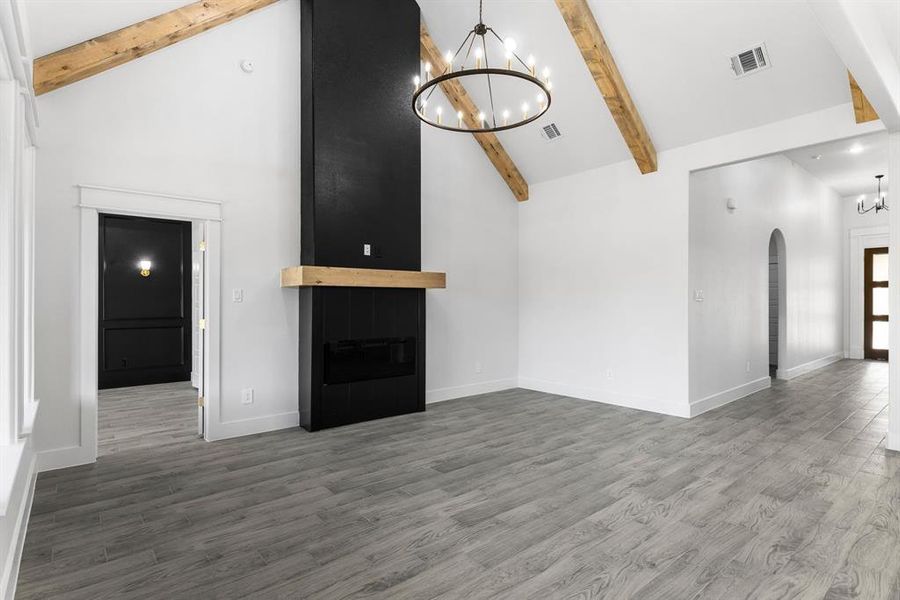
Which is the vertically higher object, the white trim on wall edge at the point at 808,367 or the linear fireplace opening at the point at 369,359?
the linear fireplace opening at the point at 369,359

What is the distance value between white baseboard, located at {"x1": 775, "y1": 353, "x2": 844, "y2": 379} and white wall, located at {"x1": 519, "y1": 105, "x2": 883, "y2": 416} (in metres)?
3.52

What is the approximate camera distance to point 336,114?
189 inches

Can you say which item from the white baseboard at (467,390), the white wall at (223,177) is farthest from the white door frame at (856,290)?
the white wall at (223,177)

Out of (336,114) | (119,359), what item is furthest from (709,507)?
(119,359)

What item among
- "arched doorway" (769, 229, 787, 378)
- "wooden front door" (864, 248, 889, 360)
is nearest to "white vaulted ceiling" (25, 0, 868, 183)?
"arched doorway" (769, 229, 787, 378)

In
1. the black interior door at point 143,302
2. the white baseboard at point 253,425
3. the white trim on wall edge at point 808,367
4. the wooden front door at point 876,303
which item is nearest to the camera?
the white baseboard at point 253,425

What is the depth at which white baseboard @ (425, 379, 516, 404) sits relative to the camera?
5.97 m

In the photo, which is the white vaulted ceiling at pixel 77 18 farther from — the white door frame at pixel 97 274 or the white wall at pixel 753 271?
the white wall at pixel 753 271

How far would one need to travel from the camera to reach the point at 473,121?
20.6ft

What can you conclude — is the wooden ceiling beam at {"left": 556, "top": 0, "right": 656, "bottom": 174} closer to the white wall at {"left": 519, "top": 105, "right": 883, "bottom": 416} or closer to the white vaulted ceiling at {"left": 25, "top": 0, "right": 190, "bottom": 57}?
the white wall at {"left": 519, "top": 105, "right": 883, "bottom": 416}

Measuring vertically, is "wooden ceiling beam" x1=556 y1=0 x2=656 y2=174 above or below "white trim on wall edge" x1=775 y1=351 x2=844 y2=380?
above

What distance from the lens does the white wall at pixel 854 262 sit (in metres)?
9.80

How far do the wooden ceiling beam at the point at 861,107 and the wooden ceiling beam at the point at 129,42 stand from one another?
204 inches

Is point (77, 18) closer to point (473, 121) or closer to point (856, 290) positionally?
point (473, 121)
